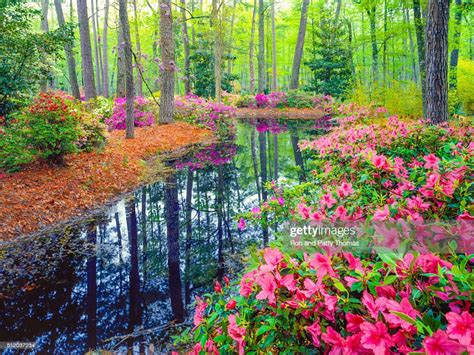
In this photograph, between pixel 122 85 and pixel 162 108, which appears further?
pixel 122 85

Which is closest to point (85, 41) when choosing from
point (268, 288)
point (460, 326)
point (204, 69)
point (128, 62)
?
point (128, 62)

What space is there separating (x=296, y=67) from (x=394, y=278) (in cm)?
2654

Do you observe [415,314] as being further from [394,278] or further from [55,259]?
[55,259]

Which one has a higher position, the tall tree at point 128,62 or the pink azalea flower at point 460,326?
the tall tree at point 128,62

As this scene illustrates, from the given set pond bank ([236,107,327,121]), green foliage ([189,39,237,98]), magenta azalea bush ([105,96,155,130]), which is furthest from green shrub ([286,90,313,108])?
magenta azalea bush ([105,96,155,130])

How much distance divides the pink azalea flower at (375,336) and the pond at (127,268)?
242 cm

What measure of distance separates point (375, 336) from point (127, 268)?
12.6ft

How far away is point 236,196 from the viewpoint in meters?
7.33

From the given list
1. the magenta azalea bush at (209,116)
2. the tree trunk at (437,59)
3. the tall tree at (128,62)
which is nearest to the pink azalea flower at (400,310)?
the tree trunk at (437,59)

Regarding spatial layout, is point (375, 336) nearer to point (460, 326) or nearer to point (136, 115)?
point (460, 326)

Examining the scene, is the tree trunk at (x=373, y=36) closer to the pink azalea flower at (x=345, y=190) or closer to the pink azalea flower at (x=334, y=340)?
the pink azalea flower at (x=345, y=190)

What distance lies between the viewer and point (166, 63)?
13773mm

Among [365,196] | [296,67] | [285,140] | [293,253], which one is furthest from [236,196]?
[296,67]

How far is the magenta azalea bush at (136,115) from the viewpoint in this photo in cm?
1373
